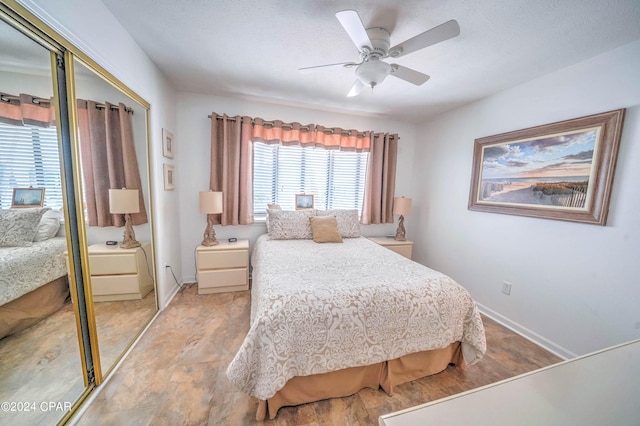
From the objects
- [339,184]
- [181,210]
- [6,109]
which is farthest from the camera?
[339,184]

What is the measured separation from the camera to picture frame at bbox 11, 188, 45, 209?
3.10ft

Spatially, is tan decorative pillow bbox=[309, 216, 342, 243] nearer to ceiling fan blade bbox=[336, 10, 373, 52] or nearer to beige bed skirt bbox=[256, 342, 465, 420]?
beige bed skirt bbox=[256, 342, 465, 420]

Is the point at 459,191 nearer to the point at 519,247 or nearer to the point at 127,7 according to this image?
the point at 519,247

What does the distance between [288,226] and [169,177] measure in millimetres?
1448

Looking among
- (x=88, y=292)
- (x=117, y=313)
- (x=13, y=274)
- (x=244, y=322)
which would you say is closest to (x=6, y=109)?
(x=13, y=274)

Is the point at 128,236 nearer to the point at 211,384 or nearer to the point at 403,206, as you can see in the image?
the point at 211,384

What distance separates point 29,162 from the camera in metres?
0.99

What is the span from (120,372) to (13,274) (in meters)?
0.99

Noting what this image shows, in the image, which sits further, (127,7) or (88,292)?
(127,7)

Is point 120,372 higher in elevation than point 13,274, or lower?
lower

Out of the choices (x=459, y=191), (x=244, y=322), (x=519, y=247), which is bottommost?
(x=244, y=322)

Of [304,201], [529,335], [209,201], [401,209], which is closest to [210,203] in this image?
[209,201]

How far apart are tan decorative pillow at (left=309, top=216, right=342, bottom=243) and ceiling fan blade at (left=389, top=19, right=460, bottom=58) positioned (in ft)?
5.88

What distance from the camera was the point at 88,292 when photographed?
129 cm
